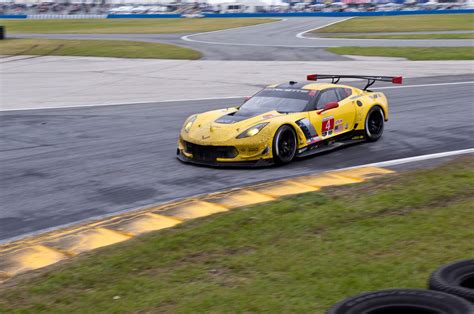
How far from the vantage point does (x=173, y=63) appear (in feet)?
105

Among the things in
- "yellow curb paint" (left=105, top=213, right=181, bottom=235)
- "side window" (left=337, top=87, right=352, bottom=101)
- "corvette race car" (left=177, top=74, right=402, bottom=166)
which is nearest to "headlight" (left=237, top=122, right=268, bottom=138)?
"corvette race car" (left=177, top=74, right=402, bottom=166)

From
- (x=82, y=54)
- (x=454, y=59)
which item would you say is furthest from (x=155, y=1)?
(x=454, y=59)

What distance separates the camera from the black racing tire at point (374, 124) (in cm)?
1383

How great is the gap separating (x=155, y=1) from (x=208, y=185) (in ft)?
366

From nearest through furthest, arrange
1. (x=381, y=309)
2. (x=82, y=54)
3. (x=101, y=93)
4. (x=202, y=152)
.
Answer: (x=381, y=309) → (x=202, y=152) → (x=101, y=93) → (x=82, y=54)

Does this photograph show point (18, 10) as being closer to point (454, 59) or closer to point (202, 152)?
point (454, 59)

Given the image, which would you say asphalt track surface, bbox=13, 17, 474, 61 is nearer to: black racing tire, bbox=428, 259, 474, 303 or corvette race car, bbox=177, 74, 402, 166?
corvette race car, bbox=177, 74, 402, 166

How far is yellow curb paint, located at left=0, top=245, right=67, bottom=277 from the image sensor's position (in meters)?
7.29

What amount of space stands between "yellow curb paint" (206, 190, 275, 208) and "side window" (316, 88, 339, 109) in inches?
127

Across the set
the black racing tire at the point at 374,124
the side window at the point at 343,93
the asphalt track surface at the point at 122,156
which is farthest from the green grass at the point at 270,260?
the black racing tire at the point at 374,124

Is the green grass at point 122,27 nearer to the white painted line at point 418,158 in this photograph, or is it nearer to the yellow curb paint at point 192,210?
the white painted line at point 418,158

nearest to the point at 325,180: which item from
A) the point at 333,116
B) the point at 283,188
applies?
the point at 283,188

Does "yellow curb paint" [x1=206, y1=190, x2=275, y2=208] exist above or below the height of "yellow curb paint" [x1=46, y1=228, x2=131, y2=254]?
below

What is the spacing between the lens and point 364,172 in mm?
11406
